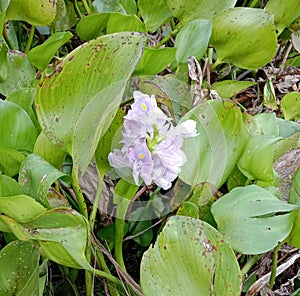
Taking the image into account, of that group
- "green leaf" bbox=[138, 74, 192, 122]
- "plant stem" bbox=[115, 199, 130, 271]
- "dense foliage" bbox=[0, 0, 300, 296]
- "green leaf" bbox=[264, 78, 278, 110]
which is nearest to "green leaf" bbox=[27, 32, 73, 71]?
"dense foliage" bbox=[0, 0, 300, 296]

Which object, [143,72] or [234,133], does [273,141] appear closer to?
[234,133]

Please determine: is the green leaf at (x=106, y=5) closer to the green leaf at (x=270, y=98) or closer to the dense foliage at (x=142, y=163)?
the dense foliage at (x=142, y=163)

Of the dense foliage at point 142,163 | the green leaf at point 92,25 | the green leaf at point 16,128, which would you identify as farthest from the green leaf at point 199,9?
the green leaf at point 16,128

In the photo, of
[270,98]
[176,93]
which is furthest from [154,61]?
[270,98]

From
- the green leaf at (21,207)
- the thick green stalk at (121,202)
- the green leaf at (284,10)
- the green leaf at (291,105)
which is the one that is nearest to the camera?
the green leaf at (21,207)

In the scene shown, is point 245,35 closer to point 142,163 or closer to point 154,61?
point 154,61

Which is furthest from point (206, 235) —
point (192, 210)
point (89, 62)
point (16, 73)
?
point (16, 73)
